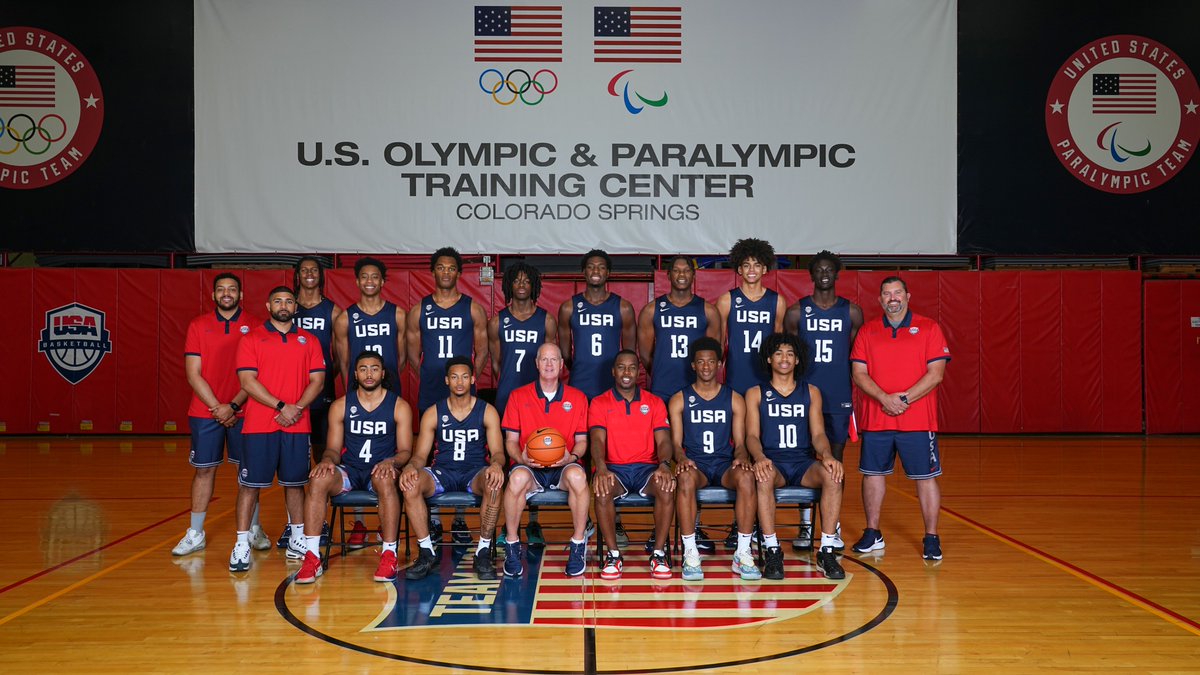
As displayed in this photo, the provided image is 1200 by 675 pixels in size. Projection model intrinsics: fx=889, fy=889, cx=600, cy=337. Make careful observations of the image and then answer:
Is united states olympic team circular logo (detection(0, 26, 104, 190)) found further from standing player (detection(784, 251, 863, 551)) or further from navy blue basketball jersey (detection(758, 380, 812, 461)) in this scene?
navy blue basketball jersey (detection(758, 380, 812, 461))

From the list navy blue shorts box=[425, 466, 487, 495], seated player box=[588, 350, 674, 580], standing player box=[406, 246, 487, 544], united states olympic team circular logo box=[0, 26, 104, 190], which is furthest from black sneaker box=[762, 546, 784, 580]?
united states olympic team circular logo box=[0, 26, 104, 190]

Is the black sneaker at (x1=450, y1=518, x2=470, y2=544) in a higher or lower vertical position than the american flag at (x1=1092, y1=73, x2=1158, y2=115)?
lower

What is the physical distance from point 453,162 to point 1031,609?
8182 mm

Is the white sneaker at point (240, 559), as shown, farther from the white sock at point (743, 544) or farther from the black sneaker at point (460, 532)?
the white sock at point (743, 544)

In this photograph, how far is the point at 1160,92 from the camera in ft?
35.1

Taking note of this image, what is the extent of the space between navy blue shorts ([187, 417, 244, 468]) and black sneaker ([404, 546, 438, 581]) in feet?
4.07

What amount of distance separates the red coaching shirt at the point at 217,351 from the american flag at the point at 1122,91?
10.2 meters

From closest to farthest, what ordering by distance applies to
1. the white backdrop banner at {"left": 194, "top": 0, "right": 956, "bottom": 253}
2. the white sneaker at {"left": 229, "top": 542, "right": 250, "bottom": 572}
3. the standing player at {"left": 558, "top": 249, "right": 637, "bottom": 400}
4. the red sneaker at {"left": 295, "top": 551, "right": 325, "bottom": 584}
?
the red sneaker at {"left": 295, "top": 551, "right": 325, "bottom": 584}, the white sneaker at {"left": 229, "top": 542, "right": 250, "bottom": 572}, the standing player at {"left": 558, "top": 249, "right": 637, "bottom": 400}, the white backdrop banner at {"left": 194, "top": 0, "right": 956, "bottom": 253}

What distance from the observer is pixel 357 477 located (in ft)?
15.2

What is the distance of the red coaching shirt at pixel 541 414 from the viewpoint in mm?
4719

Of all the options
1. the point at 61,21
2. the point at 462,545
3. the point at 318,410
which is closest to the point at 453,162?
the point at 61,21

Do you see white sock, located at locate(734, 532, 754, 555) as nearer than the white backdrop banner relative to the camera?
Yes

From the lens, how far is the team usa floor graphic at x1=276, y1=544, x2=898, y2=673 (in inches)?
131

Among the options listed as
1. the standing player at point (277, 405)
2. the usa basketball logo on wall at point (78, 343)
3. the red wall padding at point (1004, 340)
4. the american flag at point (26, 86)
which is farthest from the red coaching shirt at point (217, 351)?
the american flag at point (26, 86)
